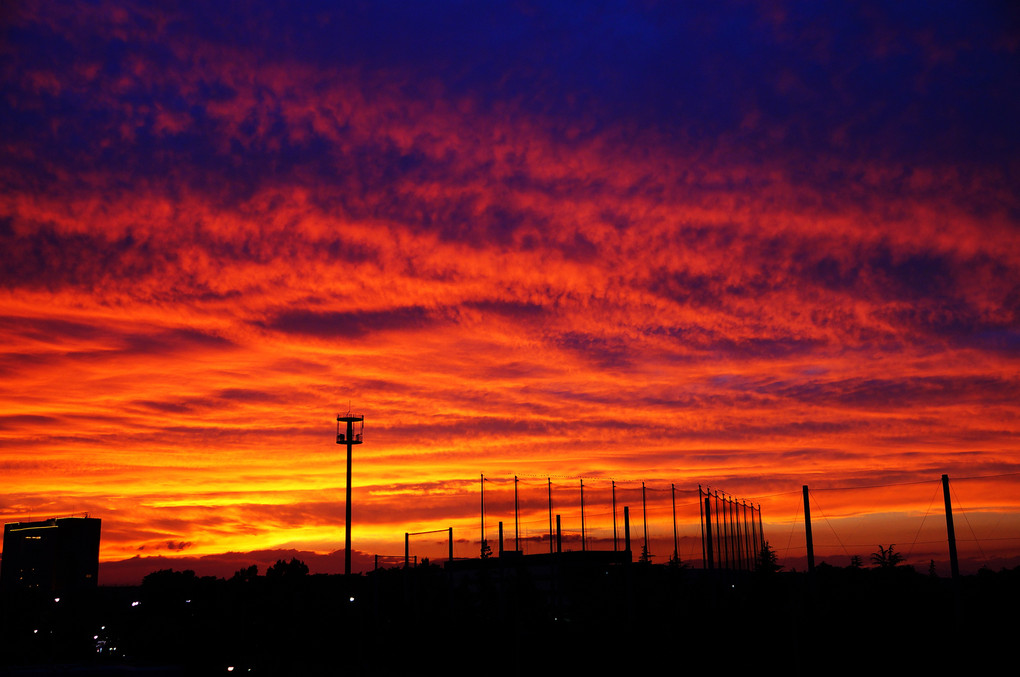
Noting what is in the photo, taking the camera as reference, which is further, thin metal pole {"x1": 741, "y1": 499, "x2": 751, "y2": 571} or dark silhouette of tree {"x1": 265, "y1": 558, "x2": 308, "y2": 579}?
dark silhouette of tree {"x1": 265, "y1": 558, "x2": 308, "y2": 579}

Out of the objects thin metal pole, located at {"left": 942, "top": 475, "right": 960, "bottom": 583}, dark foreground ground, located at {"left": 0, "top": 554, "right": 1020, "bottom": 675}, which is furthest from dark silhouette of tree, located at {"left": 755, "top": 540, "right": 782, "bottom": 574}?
thin metal pole, located at {"left": 942, "top": 475, "right": 960, "bottom": 583}

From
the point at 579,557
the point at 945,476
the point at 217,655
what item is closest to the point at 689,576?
the point at 579,557

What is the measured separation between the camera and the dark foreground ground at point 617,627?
2580 cm

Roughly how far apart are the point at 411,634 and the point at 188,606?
66.1 meters

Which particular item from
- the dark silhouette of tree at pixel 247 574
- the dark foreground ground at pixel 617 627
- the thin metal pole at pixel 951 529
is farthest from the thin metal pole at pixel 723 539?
the dark silhouette of tree at pixel 247 574

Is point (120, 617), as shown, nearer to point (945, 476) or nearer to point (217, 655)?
point (217, 655)

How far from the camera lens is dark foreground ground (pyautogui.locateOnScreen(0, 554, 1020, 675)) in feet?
84.6

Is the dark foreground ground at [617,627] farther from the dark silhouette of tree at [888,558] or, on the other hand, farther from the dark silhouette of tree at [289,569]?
the dark silhouette of tree at [289,569]

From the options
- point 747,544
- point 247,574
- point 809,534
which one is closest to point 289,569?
point 247,574

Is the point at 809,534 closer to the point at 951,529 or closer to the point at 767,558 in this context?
the point at 951,529

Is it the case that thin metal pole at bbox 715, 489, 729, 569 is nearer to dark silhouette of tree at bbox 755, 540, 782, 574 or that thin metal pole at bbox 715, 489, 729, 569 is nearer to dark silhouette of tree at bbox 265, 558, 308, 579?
dark silhouette of tree at bbox 755, 540, 782, 574

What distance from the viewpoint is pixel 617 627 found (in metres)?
33.4

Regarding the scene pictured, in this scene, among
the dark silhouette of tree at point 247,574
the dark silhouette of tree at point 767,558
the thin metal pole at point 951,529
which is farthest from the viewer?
the dark silhouette of tree at point 247,574

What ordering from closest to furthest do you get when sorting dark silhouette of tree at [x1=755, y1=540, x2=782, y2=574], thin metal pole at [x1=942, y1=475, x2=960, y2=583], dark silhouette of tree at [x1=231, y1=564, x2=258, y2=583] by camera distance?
thin metal pole at [x1=942, y1=475, x2=960, y2=583], dark silhouette of tree at [x1=755, y1=540, x2=782, y2=574], dark silhouette of tree at [x1=231, y1=564, x2=258, y2=583]
